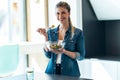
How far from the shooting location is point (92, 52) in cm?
378

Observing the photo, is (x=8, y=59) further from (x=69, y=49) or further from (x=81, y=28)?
(x=81, y=28)

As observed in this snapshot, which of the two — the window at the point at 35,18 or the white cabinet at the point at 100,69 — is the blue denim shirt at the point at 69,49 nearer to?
the white cabinet at the point at 100,69

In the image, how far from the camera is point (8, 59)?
8.29ft

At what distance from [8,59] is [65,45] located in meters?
0.65

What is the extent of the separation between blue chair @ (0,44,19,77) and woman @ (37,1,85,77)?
0.42 m

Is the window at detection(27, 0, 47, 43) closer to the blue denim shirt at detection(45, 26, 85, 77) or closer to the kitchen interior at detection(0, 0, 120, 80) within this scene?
the kitchen interior at detection(0, 0, 120, 80)

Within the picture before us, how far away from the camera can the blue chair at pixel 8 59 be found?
8.00 feet

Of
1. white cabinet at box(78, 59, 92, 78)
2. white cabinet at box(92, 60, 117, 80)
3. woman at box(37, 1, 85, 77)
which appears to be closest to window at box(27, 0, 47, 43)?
white cabinet at box(78, 59, 92, 78)

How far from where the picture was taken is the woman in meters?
2.26

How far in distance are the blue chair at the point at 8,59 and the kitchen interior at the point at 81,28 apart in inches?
27.9

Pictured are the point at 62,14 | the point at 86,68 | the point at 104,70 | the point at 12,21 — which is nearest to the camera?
the point at 62,14

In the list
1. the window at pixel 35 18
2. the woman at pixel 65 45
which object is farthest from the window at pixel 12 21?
the woman at pixel 65 45

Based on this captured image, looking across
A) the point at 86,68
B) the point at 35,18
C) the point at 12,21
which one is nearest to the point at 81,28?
the point at 86,68

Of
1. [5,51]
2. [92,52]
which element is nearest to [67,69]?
[5,51]
